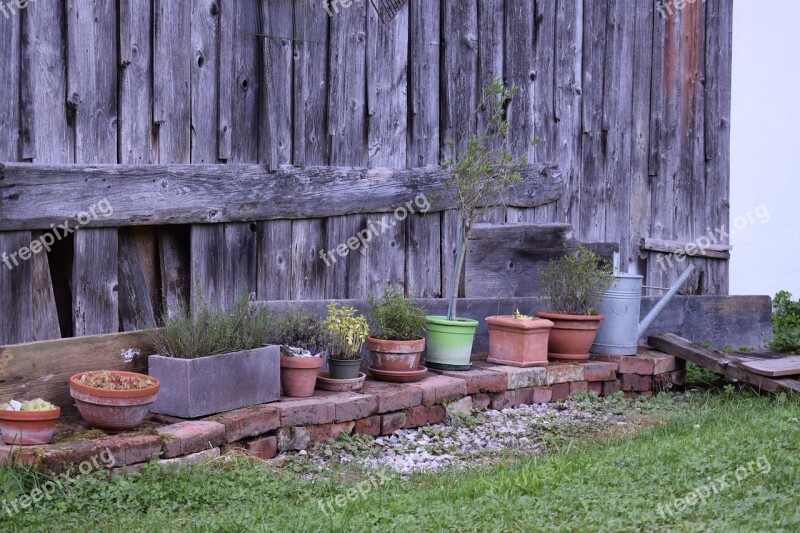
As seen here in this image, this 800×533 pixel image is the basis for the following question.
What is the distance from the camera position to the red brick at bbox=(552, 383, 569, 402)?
5.94m

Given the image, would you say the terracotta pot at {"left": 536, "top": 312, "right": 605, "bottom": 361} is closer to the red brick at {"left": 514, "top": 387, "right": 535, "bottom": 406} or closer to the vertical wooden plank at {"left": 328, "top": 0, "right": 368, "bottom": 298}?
the red brick at {"left": 514, "top": 387, "right": 535, "bottom": 406}

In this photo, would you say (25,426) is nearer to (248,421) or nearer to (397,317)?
(248,421)

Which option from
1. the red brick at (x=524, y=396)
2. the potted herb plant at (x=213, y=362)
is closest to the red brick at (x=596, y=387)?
the red brick at (x=524, y=396)

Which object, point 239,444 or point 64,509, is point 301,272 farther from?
point 64,509

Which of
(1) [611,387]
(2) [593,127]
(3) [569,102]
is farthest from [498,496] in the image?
(2) [593,127]

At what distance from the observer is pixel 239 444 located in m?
4.27

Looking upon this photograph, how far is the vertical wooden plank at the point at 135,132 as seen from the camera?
4.52 meters

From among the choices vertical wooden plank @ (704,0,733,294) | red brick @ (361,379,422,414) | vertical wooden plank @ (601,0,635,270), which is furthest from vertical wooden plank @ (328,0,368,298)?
vertical wooden plank @ (704,0,733,294)

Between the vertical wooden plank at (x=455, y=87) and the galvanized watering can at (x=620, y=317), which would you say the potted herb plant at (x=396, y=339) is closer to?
the vertical wooden plank at (x=455, y=87)

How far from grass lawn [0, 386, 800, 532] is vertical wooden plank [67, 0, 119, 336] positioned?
1119mm

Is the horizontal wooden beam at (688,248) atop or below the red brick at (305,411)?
atop

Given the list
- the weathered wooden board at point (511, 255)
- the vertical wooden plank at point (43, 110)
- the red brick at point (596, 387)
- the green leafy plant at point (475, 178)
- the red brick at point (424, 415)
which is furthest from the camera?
the weathered wooden board at point (511, 255)

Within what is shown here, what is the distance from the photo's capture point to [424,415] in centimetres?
514

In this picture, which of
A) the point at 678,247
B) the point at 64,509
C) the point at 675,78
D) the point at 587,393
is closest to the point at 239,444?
the point at 64,509
